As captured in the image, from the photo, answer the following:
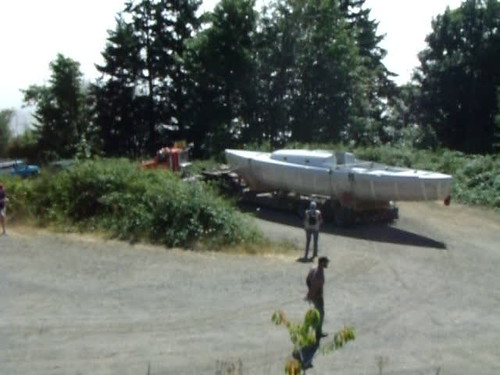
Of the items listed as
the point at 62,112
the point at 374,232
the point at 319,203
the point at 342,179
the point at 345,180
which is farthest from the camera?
the point at 62,112

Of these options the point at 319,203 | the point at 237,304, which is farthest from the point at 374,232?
the point at 237,304

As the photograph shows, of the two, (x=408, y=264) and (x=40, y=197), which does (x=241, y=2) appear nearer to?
(x=40, y=197)

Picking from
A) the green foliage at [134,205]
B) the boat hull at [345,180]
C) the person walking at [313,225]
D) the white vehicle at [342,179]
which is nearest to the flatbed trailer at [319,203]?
the white vehicle at [342,179]

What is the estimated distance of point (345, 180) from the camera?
25938 millimetres

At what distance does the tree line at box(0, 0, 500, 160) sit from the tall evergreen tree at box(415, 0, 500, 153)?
0.24ft

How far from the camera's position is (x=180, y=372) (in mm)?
12180

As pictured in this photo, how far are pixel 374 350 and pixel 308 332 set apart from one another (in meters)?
6.93

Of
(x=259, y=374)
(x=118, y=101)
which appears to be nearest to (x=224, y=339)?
(x=259, y=374)

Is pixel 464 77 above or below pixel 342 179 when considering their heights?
above

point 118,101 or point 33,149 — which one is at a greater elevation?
point 118,101

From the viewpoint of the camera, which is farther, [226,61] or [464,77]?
[464,77]

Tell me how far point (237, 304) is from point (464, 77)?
43600 mm

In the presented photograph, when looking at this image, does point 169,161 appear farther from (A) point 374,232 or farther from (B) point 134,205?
(A) point 374,232

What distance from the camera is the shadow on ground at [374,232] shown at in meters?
24.1
